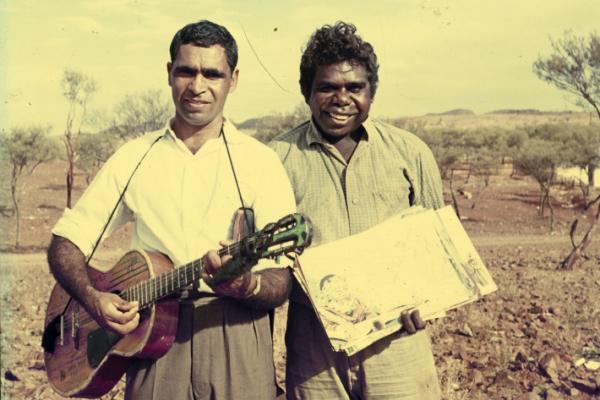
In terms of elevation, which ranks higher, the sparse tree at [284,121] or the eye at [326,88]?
the sparse tree at [284,121]

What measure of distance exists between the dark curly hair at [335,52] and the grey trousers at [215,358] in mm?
1030

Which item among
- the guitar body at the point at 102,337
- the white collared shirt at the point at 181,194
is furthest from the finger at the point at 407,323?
the guitar body at the point at 102,337

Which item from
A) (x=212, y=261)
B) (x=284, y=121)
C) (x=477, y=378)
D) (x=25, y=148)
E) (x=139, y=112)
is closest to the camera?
(x=212, y=261)

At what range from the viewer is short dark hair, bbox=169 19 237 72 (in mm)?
2885

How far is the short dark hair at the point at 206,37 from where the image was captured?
2.88 metres

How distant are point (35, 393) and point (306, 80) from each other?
3.96 m

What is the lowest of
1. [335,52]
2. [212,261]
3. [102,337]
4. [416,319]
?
[102,337]

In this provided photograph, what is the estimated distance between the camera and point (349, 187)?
322 centimetres

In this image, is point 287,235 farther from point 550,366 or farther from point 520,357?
point 520,357

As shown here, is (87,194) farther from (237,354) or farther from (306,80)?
(306,80)

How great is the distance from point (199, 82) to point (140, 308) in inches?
34.2

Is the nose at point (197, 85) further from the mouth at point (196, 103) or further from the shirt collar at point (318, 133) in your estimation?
the shirt collar at point (318, 133)

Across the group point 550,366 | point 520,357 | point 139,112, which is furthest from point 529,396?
point 139,112

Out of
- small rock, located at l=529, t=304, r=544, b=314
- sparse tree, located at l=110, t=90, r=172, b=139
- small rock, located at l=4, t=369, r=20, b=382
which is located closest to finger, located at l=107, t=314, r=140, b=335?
small rock, located at l=4, t=369, r=20, b=382
